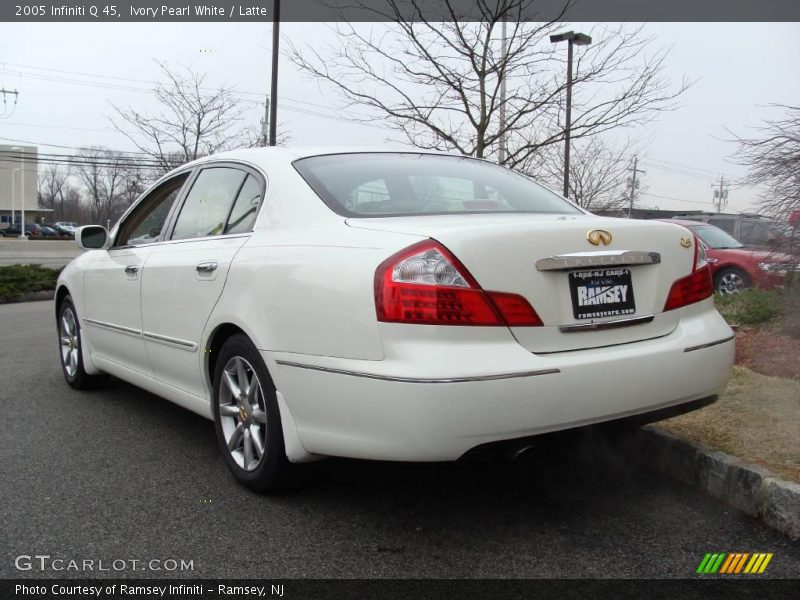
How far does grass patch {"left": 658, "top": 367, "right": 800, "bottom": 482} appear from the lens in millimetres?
3266

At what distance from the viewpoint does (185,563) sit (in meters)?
2.63

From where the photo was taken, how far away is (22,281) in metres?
14.9

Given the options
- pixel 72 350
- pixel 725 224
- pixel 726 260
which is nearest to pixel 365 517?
pixel 72 350

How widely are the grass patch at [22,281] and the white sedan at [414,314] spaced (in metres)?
12.4

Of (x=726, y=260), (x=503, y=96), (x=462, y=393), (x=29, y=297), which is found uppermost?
(x=503, y=96)

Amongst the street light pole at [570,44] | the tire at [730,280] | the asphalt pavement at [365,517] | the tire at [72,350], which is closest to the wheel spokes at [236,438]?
the asphalt pavement at [365,517]

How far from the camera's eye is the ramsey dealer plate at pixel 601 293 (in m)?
2.75

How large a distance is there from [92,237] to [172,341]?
176 cm

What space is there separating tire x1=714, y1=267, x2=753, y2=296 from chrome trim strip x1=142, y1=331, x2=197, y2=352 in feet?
32.8

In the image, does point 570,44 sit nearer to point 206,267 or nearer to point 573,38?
point 573,38

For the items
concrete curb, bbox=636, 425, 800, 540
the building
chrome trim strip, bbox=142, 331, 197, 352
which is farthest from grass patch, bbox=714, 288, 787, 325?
the building

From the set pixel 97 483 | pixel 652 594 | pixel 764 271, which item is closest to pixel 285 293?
pixel 97 483

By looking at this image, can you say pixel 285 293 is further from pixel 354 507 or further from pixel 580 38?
pixel 580 38

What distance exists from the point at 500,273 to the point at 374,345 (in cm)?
53
